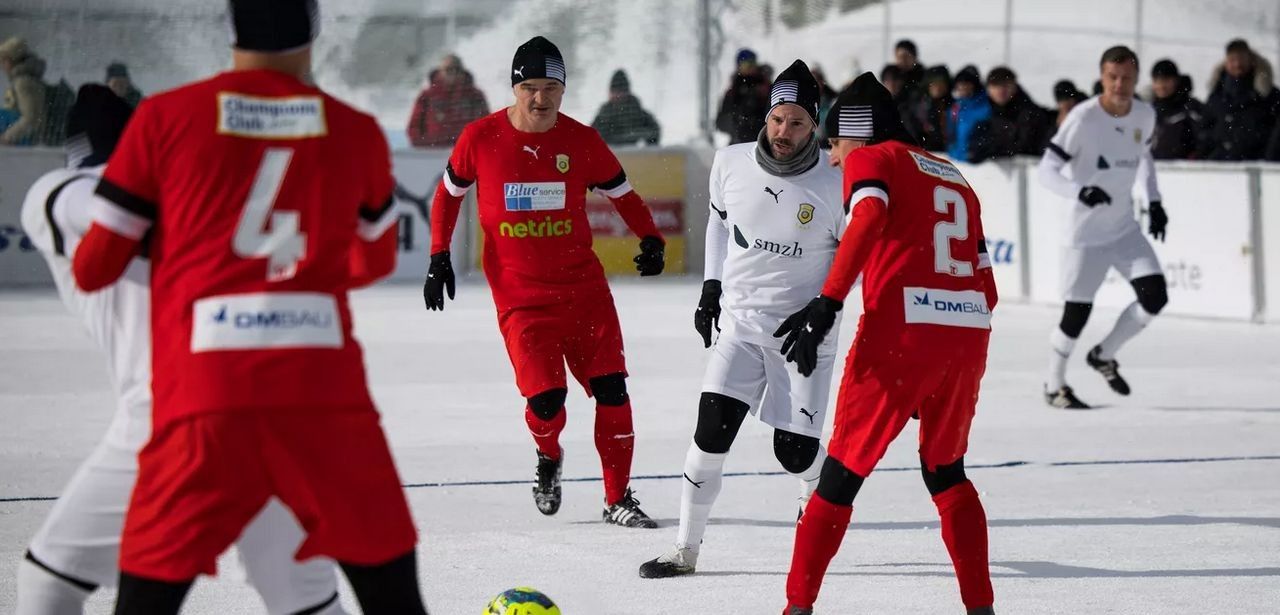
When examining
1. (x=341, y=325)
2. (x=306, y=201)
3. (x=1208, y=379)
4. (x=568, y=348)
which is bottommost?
(x=1208, y=379)

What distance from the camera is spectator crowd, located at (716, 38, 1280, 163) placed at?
15445 millimetres

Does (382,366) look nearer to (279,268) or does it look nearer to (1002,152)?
(1002,152)

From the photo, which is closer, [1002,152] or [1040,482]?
[1040,482]

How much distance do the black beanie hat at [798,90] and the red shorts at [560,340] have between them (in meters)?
1.39

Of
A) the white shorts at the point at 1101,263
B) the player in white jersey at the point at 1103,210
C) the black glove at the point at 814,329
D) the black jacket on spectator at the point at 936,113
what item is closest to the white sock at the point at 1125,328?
the player in white jersey at the point at 1103,210

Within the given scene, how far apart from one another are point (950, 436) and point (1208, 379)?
7.01m

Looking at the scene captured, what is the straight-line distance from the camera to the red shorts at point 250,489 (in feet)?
11.4

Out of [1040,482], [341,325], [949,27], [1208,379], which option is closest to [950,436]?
[341,325]

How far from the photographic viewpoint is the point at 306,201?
356cm

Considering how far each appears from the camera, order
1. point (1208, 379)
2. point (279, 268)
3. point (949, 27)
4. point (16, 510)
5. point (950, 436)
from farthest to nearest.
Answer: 1. point (949, 27)
2. point (1208, 379)
3. point (16, 510)
4. point (950, 436)
5. point (279, 268)

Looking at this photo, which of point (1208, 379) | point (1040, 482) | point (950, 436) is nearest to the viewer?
point (950, 436)

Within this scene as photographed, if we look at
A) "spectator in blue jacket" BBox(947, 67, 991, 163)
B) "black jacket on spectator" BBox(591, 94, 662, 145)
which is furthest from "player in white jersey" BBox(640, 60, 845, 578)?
"black jacket on spectator" BBox(591, 94, 662, 145)

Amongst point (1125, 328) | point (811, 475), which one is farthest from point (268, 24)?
point (1125, 328)

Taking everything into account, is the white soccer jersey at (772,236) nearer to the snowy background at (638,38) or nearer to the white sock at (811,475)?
the white sock at (811,475)
